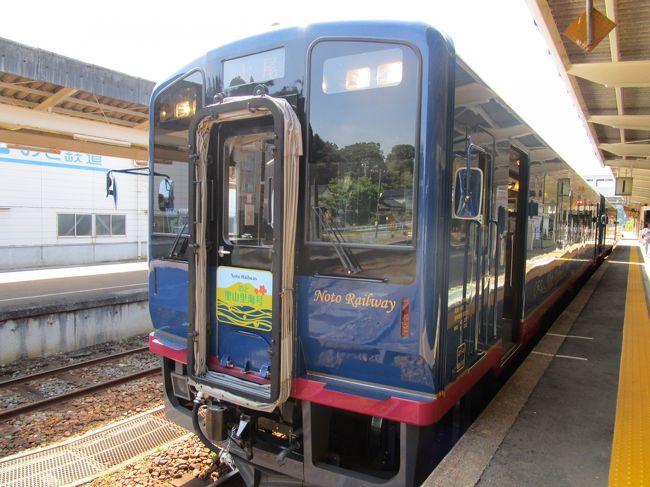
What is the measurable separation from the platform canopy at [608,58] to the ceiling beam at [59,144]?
11.3 metres

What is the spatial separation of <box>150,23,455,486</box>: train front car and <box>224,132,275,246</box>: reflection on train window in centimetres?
1

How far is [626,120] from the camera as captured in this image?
1114 centimetres

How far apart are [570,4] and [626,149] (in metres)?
10.4

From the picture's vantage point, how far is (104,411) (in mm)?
5949

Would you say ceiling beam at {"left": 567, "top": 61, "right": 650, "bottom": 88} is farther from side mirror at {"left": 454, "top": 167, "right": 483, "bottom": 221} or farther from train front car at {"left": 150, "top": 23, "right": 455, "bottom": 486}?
train front car at {"left": 150, "top": 23, "right": 455, "bottom": 486}

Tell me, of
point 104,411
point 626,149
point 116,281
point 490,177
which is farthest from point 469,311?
point 626,149

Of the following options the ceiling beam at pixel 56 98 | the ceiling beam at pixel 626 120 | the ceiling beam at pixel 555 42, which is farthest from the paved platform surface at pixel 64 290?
the ceiling beam at pixel 626 120

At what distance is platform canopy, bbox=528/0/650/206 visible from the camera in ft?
21.4

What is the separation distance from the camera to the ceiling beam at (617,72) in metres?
8.06

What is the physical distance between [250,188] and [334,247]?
82cm

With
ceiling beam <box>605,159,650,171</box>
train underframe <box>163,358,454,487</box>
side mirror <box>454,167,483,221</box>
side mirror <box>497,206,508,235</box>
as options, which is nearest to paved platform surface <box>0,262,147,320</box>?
train underframe <box>163,358,454,487</box>

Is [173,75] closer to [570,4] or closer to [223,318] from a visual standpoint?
[223,318]

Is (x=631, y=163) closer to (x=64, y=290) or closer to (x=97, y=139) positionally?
(x=97, y=139)

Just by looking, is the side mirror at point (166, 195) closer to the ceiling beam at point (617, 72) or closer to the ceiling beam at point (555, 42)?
the ceiling beam at point (555, 42)
